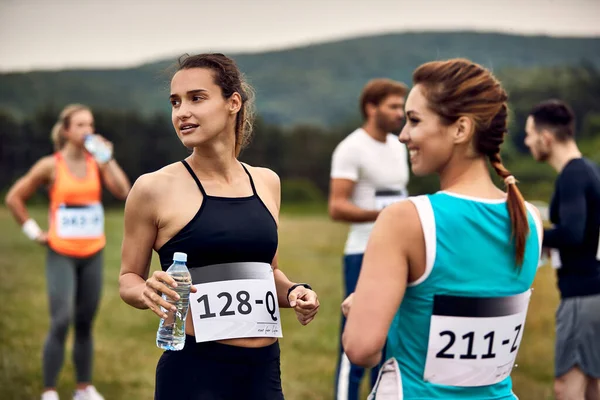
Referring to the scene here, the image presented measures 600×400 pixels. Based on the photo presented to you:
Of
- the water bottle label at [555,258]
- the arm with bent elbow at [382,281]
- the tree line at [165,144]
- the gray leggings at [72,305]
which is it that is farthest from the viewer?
the tree line at [165,144]

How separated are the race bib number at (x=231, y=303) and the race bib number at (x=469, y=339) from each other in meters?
0.82

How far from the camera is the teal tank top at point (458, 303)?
2.00 meters

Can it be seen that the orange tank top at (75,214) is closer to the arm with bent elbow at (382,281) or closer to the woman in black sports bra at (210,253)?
the woman in black sports bra at (210,253)

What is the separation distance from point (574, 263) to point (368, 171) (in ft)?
5.07

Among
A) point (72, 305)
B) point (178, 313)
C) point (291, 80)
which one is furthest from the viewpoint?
point (291, 80)

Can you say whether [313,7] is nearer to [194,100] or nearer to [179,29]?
[179,29]

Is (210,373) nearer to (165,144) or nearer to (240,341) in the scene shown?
(240,341)

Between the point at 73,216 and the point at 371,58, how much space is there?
11.5 meters

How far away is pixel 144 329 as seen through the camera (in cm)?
960

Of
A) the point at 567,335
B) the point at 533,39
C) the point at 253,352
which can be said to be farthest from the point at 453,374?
the point at 533,39

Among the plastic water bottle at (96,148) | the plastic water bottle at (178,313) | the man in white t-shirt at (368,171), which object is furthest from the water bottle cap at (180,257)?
the plastic water bottle at (96,148)

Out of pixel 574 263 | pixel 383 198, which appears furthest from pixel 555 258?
pixel 383 198

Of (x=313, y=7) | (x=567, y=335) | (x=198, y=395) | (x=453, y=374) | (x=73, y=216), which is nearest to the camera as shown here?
(x=453, y=374)

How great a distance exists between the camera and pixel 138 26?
51.9ft
